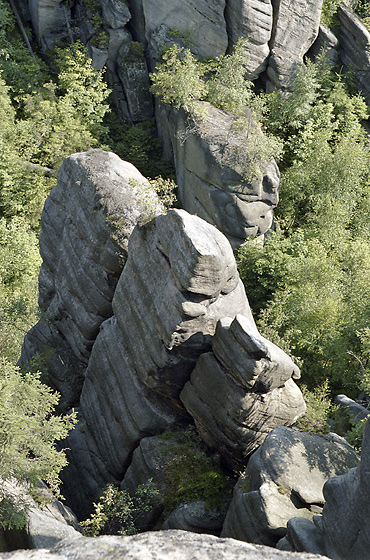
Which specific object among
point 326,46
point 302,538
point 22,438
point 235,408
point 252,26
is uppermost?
Result: point 326,46

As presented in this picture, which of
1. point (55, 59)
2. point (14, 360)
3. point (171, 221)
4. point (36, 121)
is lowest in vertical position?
point (14, 360)

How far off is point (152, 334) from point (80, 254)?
6.78m

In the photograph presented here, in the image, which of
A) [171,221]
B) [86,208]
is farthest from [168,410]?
[86,208]

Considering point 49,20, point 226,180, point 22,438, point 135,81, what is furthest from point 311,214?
point 49,20

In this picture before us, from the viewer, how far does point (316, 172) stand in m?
36.7

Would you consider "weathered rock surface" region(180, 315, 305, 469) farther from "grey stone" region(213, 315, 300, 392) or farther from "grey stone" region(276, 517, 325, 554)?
"grey stone" region(276, 517, 325, 554)

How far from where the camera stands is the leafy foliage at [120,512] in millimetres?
18094

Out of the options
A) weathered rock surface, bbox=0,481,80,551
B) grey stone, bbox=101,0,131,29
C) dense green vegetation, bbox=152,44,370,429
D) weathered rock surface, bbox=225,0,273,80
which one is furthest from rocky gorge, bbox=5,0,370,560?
grey stone, bbox=101,0,131,29

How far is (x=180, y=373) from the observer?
19.4 metres

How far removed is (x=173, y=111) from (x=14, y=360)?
65.4ft

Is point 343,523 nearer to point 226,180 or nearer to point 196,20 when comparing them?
point 226,180

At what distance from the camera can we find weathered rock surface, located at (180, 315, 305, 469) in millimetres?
16641

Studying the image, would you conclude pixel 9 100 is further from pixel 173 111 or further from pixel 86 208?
pixel 86 208

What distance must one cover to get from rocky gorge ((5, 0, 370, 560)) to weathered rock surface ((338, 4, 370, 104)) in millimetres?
12993
